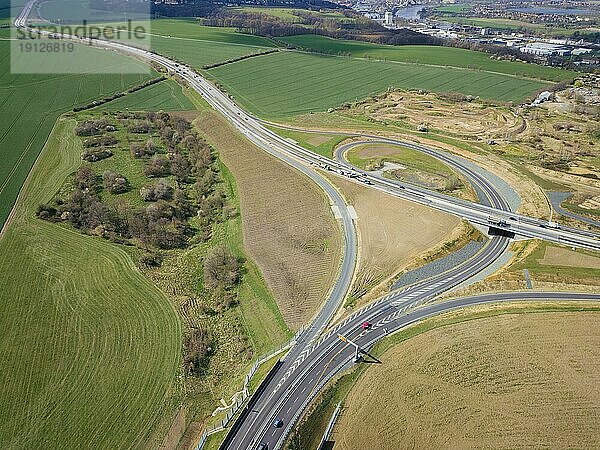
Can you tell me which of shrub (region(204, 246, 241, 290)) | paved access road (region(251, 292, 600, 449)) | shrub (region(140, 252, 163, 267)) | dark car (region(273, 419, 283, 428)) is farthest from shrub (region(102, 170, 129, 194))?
dark car (region(273, 419, 283, 428))

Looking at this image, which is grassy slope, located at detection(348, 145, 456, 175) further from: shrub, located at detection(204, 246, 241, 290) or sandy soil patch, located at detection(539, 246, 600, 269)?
shrub, located at detection(204, 246, 241, 290)

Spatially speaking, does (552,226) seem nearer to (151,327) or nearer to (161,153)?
(151,327)

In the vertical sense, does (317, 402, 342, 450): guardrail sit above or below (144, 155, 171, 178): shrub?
below

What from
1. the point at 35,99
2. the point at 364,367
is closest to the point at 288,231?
the point at 364,367

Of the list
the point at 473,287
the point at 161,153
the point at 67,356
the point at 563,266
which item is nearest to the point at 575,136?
the point at 563,266

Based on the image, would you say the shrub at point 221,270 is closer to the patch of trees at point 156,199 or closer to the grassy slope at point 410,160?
the patch of trees at point 156,199

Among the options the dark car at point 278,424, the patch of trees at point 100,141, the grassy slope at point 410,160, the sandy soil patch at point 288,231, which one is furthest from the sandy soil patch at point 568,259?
the patch of trees at point 100,141
